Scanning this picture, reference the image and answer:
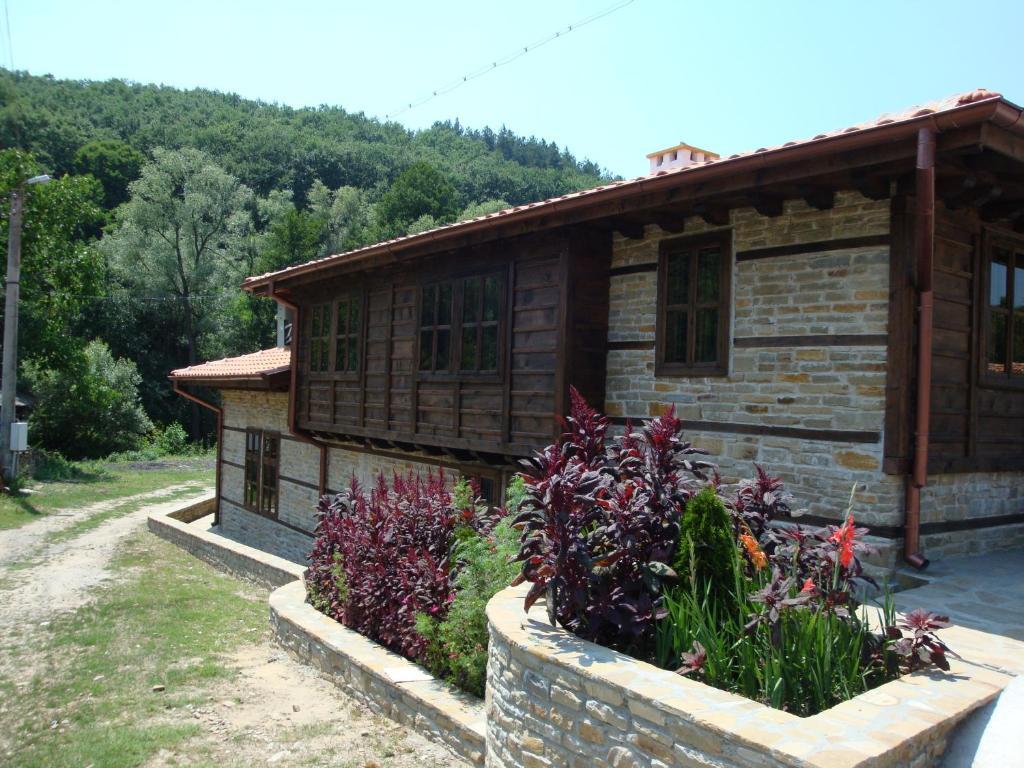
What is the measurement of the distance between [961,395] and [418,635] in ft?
14.6

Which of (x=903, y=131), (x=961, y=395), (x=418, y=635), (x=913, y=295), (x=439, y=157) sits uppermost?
(x=439, y=157)

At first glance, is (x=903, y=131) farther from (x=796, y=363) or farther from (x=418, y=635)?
(x=418, y=635)

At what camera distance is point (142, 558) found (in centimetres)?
1201

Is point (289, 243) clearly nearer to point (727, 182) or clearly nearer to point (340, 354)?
point (340, 354)

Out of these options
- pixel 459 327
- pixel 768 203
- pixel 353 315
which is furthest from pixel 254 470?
pixel 768 203

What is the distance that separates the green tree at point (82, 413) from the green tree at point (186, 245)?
627 cm

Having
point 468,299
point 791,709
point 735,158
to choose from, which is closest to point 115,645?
point 468,299

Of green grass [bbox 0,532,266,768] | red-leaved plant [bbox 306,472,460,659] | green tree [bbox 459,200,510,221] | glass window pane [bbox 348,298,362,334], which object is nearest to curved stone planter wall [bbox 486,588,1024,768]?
red-leaved plant [bbox 306,472,460,659]

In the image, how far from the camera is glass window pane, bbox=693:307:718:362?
257 inches

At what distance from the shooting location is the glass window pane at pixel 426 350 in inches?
354

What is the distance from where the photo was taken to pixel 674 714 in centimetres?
304

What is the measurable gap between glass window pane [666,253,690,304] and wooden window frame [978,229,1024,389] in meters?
2.22

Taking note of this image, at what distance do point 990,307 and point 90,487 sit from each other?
2031 cm

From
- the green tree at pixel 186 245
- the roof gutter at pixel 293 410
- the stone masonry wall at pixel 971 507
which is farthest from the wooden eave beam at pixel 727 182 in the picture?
the green tree at pixel 186 245
